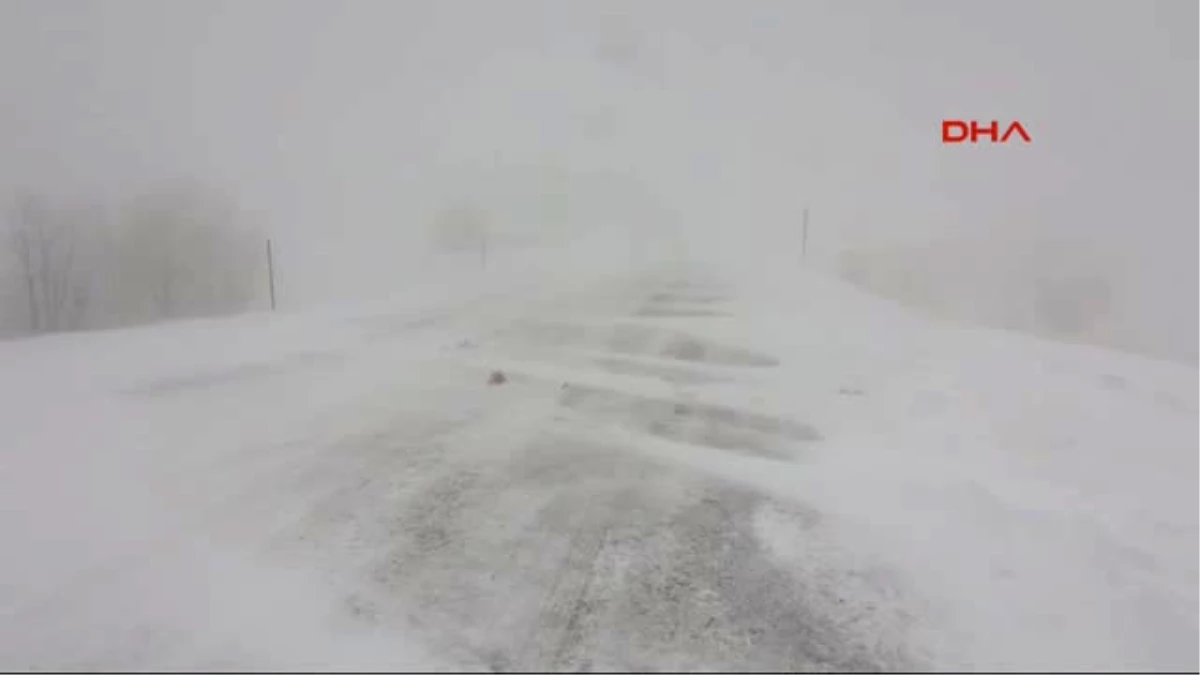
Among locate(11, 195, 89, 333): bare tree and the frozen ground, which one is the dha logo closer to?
the frozen ground

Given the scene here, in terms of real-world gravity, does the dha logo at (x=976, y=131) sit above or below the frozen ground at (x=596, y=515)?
above

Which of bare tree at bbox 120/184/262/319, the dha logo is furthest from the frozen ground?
the dha logo

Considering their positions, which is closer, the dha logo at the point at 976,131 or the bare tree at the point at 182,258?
the bare tree at the point at 182,258

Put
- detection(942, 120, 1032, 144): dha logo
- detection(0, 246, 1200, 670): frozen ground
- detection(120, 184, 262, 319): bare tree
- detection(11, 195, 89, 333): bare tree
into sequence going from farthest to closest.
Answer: detection(942, 120, 1032, 144): dha logo
detection(120, 184, 262, 319): bare tree
detection(11, 195, 89, 333): bare tree
detection(0, 246, 1200, 670): frozen ground

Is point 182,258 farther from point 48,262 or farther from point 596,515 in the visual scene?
point 596,515

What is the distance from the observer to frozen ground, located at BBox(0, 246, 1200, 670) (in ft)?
9.26

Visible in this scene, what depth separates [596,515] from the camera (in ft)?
12.8

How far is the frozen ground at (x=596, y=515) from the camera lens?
282 centimetres

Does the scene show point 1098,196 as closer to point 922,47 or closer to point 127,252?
point 922,47

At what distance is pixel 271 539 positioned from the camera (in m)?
Result: 3.62

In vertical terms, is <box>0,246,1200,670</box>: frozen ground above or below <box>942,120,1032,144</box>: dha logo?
below

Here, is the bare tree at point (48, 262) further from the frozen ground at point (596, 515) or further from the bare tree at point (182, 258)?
the frozen ground at point (596, 515)

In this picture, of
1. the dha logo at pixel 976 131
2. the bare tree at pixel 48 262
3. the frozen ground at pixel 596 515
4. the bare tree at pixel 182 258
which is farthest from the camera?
the dha logo at pixel 976 131

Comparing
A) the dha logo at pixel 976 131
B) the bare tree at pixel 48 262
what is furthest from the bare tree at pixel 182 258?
the dha logo at pixel 976 131
